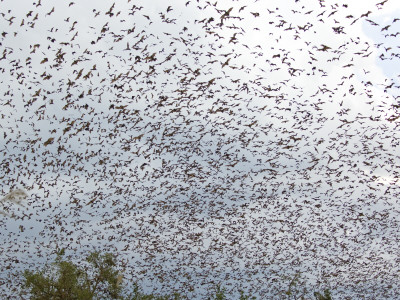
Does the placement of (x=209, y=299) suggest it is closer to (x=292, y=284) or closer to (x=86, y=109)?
(x=292, y=284)

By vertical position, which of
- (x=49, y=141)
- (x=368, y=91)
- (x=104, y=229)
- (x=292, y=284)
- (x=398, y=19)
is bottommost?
(x=292, y=284)

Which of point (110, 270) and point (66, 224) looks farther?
point (110, 270)

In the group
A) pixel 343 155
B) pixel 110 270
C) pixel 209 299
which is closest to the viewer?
pixel 343 155

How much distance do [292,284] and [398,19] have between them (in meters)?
52.8

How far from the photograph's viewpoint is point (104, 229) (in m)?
37.4

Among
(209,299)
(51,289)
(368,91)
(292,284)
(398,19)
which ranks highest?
(398,19)

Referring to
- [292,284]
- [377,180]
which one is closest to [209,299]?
[292,284]

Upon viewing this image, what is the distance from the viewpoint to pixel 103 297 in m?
46.2

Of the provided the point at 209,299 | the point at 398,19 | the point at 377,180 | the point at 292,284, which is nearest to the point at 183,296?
the point at 209,299

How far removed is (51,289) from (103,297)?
664cm

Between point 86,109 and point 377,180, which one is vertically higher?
point 86,109

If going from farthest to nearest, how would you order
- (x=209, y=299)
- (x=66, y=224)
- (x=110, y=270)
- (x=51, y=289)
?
(x=209, y=299)
(x=110, y=270)
(x=51, y=289)
(x=66, y=224)

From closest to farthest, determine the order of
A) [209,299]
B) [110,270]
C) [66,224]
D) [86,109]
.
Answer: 1. [86,109]
2. [66,224]
3. [110,270]
4. [209,299]

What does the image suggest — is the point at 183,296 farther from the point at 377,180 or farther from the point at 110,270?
the point at 377,180
